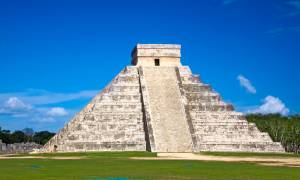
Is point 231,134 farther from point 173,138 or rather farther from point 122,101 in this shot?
point 122,101

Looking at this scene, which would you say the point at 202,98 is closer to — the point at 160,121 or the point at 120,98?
the point at 160,121

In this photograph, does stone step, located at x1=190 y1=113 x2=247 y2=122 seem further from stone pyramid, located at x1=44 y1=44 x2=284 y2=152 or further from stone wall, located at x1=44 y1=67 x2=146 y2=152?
stone wall, located at x1=44 y1=67 x2=146 y2=152

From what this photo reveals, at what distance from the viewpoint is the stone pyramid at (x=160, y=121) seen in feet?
114

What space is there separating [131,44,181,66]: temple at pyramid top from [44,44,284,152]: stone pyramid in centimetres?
106

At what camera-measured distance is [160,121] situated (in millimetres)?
36438

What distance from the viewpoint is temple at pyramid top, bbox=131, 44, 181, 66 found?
42906 mm

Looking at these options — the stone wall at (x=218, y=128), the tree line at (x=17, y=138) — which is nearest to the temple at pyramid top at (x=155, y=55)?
the stone wall at (x=218, y=128)

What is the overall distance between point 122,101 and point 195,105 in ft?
17.7

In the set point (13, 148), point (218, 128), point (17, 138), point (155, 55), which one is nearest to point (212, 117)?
point (218, 128)

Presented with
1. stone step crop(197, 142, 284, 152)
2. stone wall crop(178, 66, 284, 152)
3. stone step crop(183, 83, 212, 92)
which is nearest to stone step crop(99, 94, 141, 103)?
stone wall crop(178, 66, 284, 152)

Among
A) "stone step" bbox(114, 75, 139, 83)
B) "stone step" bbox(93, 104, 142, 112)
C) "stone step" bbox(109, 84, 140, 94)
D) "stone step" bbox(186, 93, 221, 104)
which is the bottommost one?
"stone step" bbox(93, 104, 142, 112)

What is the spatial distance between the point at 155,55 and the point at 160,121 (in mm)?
8186

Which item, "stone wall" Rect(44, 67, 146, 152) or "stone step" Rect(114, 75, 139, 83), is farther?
"stone step" Rect(114, 75, 139, 83)

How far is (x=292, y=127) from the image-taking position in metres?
49.0
